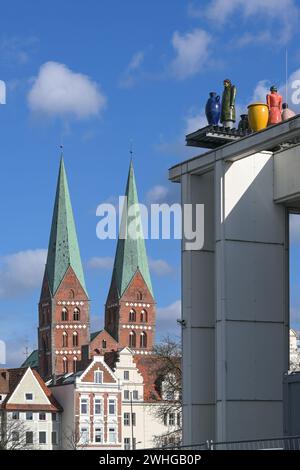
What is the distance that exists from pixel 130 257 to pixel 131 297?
666 cm

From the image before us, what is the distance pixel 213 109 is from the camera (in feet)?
96.5

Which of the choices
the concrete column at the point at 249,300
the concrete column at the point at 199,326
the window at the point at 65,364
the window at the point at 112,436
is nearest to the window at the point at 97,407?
the window at the point at 112,436

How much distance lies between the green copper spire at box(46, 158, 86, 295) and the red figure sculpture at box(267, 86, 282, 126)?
126813mm

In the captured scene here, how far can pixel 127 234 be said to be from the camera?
509ft

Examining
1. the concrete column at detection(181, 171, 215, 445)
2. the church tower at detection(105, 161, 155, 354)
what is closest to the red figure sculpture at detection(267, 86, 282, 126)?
the concrete column at detection(181, 171, 215, 445)

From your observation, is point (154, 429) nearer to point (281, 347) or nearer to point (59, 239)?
point (59, 239)

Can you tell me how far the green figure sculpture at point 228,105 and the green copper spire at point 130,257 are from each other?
12546 centimetres

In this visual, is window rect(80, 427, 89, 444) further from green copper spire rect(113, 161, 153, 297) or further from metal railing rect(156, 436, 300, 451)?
metal railing rect(156, 436, 300, 451)

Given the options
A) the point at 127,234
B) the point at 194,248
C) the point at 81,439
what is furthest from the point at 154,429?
the point at 194,248

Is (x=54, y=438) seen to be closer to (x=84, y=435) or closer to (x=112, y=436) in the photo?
(x=84, y=435)

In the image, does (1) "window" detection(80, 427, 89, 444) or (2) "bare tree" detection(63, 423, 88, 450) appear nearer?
(2) "bare tree" detection(63, 423, 88, 450)

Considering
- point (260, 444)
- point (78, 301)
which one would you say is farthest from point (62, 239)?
point (260, 444)

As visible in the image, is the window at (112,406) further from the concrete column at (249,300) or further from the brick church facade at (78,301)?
the concrete column at (249,300)

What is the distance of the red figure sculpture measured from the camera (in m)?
28.5
